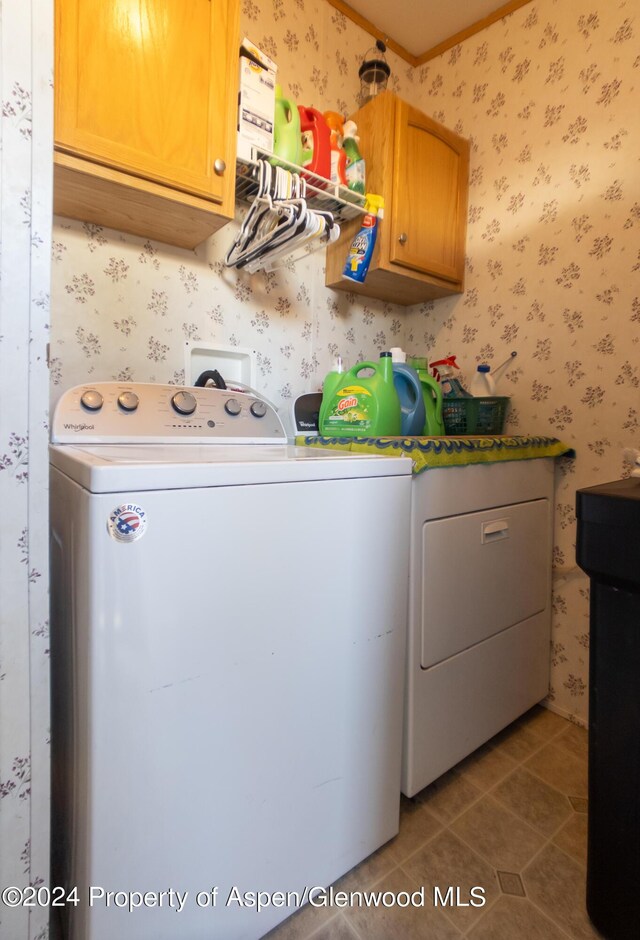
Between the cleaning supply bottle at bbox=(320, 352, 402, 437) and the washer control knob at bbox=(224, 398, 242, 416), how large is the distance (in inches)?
13.5

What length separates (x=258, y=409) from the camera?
1.29 meters

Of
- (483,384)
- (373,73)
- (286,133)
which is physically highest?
(373,73)

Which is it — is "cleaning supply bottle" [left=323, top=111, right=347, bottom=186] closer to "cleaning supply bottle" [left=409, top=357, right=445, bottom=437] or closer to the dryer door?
"cleaning supply bottle" [left=409, top=357, right=445, bottom=437]

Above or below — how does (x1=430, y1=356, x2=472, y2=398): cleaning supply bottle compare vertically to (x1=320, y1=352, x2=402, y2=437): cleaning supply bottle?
above

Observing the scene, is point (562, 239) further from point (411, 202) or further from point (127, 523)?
point (127, 523)

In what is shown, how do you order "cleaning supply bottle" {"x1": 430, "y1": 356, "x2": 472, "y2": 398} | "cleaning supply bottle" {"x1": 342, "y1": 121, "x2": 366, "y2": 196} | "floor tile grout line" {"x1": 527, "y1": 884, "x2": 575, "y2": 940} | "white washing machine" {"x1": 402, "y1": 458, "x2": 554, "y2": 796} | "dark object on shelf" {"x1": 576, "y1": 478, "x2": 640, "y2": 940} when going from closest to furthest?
"dark object on shelf" {"x1": 576, "y1": 478, "x2": 640, "y2": 940}
"floor tile grout line" {"x1": 527, "y1": 884, "x2": 575, "y2": 940}
"white washing machine" {"x1": 402, "y1": 458, "x2": 554, "y2": 796}
"cleaning supply bottle" {"x1": 342, "y1": 121, "x2": 366, "y2": 196}
"cleaning supply bottle" {"x1": 430, "y1": 356, "x2": 472, "y2": 398}

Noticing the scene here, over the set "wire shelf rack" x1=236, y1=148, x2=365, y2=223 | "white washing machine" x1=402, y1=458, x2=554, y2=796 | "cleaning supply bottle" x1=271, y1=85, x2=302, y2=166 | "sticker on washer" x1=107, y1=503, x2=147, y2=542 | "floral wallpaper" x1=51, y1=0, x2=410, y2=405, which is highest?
"cleaning supply bottle" x1=271, y1=85, x2=302, y2=166

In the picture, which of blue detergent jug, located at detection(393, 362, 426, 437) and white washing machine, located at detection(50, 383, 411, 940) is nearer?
white washing machine, located at detection(50, 383, 411, 940)

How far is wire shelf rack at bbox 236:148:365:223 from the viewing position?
1.29 m

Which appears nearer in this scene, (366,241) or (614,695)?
(614,695)

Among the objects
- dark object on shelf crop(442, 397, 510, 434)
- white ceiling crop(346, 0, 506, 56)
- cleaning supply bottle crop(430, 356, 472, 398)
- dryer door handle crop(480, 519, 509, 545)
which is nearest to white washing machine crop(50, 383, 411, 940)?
dryer door handle crop(480, 519, 509, 545)

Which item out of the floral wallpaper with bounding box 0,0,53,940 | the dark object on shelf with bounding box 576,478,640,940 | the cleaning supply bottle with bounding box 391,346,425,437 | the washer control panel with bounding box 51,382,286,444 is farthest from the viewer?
the cleaning supply bottle with bounding box 391,346,425,437

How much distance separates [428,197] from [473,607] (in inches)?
59.9

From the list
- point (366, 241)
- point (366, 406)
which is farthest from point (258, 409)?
point (366, 241)
